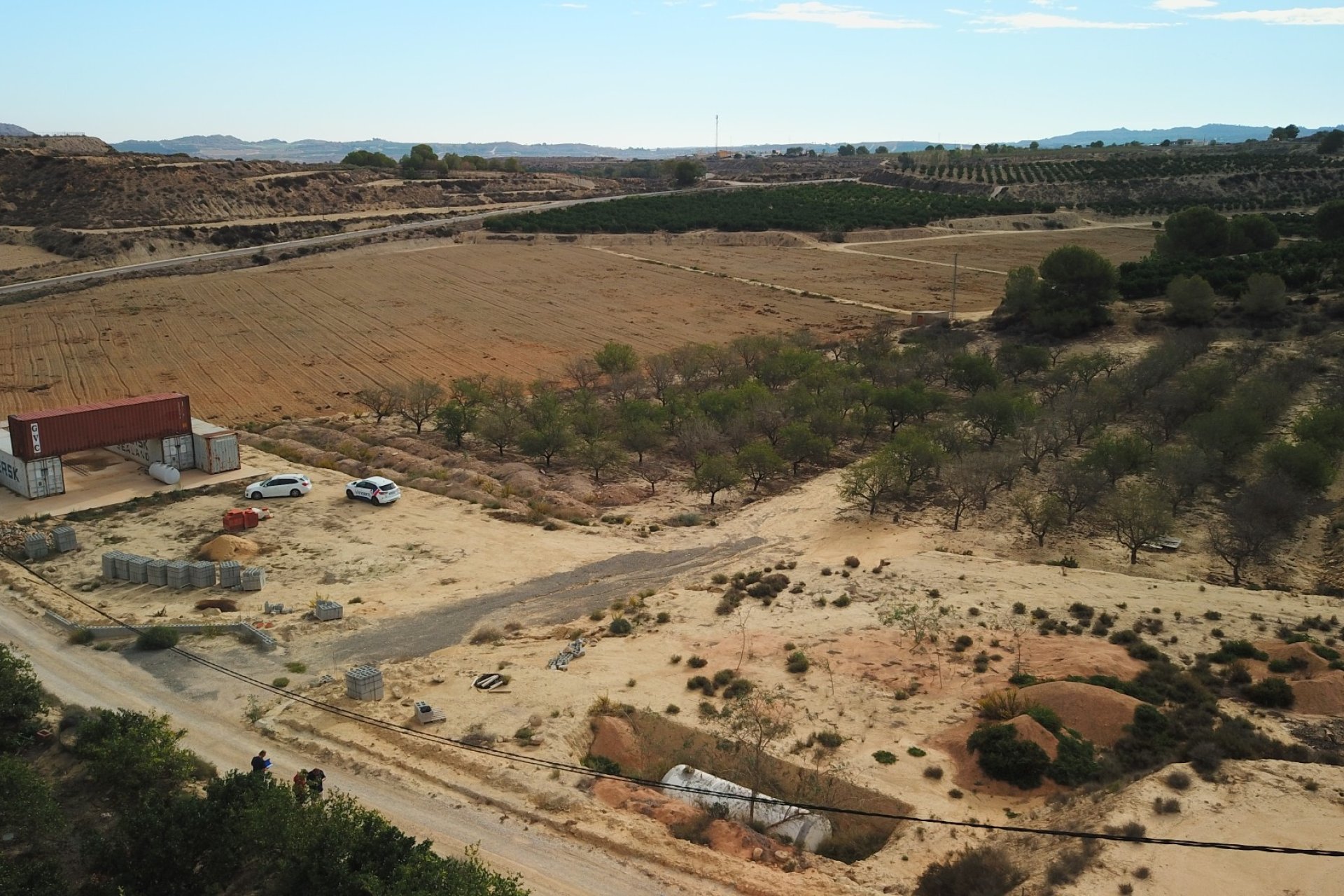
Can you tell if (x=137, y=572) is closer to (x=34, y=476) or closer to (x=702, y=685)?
(x=34, y=476)

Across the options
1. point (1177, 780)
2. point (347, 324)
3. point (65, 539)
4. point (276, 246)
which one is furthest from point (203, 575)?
point (276, 246)

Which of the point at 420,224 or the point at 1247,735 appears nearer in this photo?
the point at 1247,735

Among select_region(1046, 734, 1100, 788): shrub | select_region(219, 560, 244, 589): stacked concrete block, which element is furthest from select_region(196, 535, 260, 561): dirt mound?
select_region(1046, 734, 1100, 788): shrub

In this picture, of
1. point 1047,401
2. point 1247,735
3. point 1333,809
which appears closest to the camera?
point 1333,809

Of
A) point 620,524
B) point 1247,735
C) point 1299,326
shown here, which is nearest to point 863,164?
point 1299,326

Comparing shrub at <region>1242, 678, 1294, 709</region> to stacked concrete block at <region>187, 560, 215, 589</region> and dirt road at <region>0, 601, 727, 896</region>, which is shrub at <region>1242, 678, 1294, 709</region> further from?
stacked concrete block at <region>187, 560, 215, 589</region>

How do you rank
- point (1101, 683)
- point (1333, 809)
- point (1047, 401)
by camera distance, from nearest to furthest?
point (1333, 809)
point (1101, 683)
point (1047, 401)

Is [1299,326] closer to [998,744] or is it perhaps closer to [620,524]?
[620,524]
